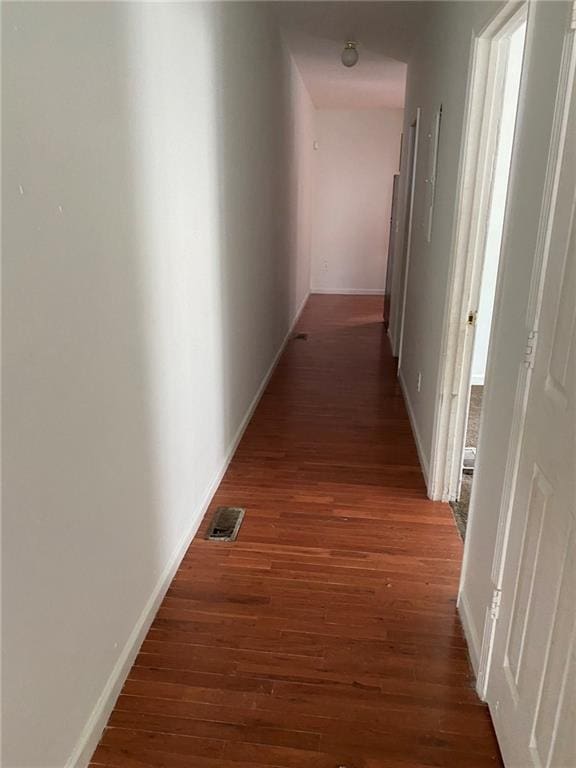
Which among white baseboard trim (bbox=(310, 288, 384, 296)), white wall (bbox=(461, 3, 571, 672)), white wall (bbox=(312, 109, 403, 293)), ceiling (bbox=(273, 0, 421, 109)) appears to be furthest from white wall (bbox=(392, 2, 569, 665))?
white baseboard trim (bbox=(310, 288, 384, 296))

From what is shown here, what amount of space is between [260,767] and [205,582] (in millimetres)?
776

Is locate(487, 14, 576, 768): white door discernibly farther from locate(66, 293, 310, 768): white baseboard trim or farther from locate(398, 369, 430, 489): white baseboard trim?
locate(398, 369, 430, 489): white baseboard trim

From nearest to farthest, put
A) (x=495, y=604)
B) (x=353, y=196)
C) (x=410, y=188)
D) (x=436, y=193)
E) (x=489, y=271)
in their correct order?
1. (x=495, y=604)
2. (x=436, y=193)
3. (x=489, y=271)
4. (x=410, y=188)
5. (x=353, y=196)

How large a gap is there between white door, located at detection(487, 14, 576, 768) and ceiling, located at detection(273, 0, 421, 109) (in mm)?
2947

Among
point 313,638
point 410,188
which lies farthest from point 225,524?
point 410,188

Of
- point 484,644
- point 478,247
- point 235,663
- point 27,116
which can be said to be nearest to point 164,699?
point 235,663

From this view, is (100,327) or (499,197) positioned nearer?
(100,327)

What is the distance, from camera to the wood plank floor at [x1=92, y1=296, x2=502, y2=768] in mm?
1537

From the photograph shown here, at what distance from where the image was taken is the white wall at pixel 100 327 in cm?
113

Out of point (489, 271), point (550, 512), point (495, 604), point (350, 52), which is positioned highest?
point (350, 52)

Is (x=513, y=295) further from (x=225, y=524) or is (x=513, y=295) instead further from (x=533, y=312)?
(x=225, y=524)

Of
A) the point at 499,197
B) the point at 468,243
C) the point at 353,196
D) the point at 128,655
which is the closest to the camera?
the point at 128,655

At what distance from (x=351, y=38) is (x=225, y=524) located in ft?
12.2

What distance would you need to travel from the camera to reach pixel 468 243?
2.38m
